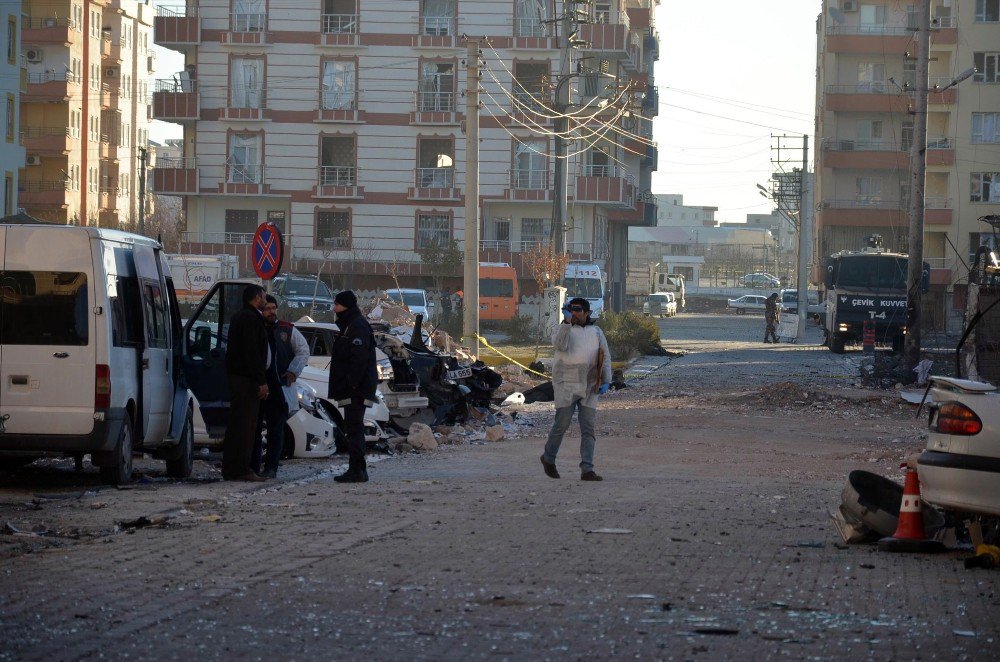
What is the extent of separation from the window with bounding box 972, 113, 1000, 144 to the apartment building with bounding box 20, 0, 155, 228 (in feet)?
158

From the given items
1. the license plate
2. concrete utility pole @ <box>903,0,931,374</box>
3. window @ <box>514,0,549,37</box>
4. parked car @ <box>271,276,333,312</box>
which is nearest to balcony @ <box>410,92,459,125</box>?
window @ <box>514,0,549,37</box>

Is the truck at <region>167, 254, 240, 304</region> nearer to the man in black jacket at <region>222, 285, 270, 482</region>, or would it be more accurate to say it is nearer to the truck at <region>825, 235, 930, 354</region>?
the truck at <region>825, 235, 930, 354</region>

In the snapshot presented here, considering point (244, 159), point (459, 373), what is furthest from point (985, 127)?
point (459, 373)

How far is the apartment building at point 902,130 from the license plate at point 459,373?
55.0 m

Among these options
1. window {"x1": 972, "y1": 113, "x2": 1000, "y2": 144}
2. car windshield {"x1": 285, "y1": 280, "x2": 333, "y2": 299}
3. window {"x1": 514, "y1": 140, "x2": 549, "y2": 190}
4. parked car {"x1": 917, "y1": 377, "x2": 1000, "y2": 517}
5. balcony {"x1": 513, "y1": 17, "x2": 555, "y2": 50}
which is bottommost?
parked car {"x1": 917, "y1": 377, "x2": 1000, "y2": 517}

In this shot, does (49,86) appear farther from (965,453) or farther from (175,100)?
(965,453)

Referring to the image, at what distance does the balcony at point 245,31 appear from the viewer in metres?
66.6

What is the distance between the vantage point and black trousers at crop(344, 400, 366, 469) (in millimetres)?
13953

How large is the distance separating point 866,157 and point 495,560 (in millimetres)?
77350

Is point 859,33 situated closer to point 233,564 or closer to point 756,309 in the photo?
point 756,309

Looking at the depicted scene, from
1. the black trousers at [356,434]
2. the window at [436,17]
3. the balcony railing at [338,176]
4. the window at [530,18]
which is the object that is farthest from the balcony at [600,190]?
the black trousers at [356,434]

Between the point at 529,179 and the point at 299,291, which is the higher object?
the point at 529,179

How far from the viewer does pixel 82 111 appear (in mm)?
87250

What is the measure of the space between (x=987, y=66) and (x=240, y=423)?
7157 cm
